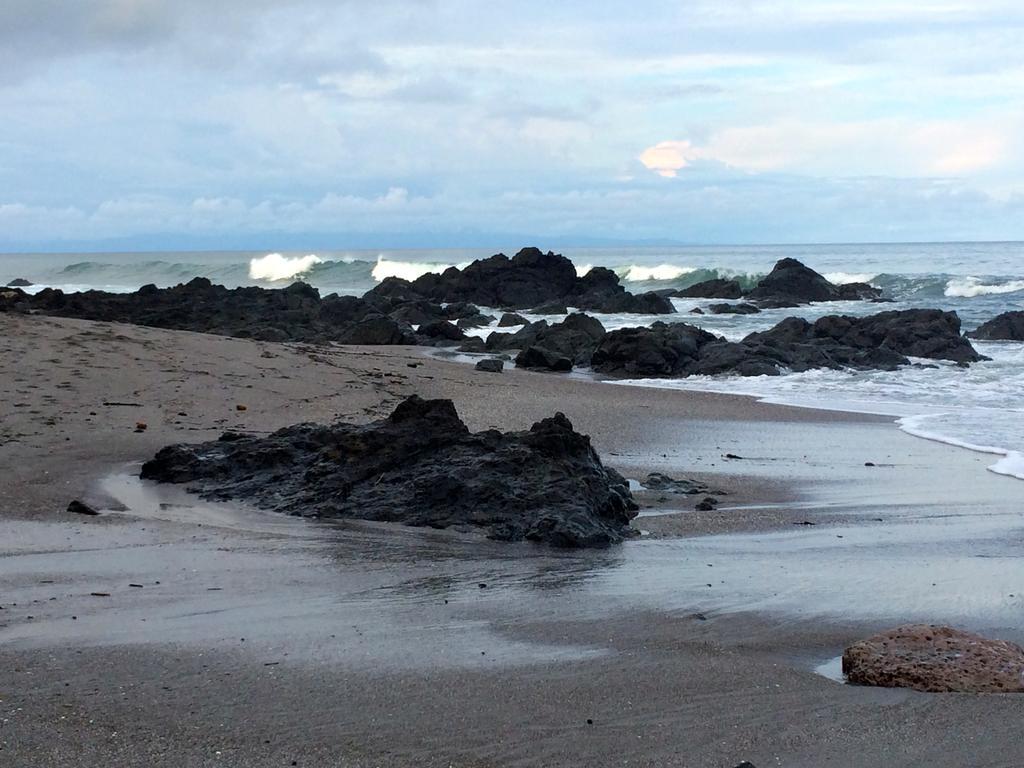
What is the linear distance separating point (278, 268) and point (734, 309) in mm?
47411

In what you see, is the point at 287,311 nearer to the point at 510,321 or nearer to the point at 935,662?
the point at 510,321

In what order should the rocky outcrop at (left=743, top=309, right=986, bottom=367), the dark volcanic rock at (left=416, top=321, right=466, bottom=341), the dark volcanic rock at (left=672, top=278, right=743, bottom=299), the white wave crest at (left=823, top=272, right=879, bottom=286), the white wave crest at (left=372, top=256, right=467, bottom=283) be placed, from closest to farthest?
the rocky outcrop at (left=743, top=309, right=986, bottom=367) < the dark volcanic rock at (left=416, top=321, right=466, bottom=341) < the dark volcanic rock at (left=672, top=278, right=743, bottom=299) < the white wave crest at (left=823, top=272, right=879, bottom=286) < the white wave crest at (left=372, top=256, right=467, bottom=283)

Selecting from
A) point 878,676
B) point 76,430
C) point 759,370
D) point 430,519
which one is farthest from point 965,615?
point 759,370

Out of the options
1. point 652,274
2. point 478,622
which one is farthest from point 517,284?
point 478,622

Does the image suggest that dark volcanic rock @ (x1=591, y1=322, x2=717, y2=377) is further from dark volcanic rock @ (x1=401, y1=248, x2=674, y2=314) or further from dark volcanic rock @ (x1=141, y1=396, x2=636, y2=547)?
dark volcanic rock @ (x1=401, y1=248, x2=674, y2=314)

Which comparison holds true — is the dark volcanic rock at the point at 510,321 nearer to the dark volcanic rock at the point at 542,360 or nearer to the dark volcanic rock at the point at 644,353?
the dark volcanic rock at the point at 644,353

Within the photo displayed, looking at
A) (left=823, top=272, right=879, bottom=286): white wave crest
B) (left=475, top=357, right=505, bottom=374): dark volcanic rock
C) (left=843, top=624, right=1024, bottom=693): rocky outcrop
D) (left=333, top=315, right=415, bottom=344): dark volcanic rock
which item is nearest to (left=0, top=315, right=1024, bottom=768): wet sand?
(left=843, top=624, right=1024, bottom=693): rocky outcrop

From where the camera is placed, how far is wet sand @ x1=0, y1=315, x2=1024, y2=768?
3.24m

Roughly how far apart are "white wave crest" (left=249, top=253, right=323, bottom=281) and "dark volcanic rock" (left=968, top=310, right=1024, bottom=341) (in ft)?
180

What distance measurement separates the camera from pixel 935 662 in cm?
382

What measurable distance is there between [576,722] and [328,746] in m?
0.76

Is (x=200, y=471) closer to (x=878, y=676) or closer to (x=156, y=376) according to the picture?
(x=156, y=376)

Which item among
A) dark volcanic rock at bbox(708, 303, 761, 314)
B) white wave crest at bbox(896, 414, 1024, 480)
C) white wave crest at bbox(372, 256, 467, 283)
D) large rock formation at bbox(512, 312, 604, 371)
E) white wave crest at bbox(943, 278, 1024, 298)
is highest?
white wave crest at bbox(372, 256, 467, 283)

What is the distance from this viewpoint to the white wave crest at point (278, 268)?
7519 cm
